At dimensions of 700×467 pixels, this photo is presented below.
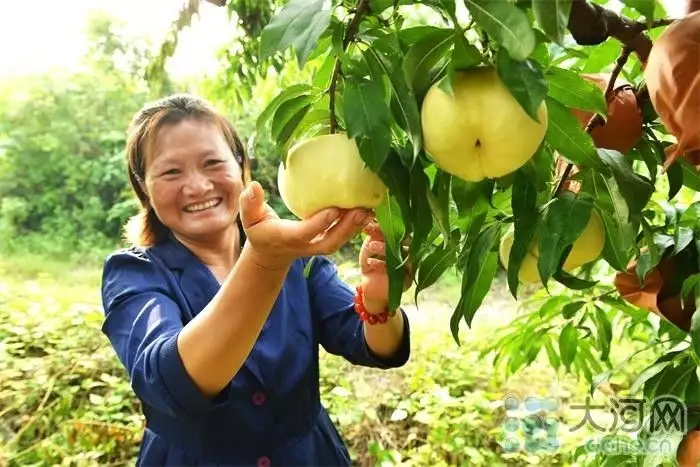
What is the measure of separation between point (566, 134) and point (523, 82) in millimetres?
89

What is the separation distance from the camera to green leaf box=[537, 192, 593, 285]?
36 cm

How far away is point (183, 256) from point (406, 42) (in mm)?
527

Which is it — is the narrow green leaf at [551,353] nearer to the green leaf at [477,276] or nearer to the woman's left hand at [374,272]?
the woman's left hand at [374,272]

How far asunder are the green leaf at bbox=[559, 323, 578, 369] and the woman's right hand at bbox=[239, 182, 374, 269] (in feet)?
1.26

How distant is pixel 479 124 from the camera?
1.01 feet

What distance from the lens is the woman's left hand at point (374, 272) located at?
591 millimetres

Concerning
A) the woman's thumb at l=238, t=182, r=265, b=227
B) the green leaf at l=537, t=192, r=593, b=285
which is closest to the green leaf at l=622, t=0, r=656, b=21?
the green leaf at l=537, t=192, r=593, b=285

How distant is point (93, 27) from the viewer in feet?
9.62

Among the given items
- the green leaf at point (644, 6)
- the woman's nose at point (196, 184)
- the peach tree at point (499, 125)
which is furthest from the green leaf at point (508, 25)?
the woman's nose at point (196, 184)

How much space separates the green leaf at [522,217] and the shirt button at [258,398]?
0.43m

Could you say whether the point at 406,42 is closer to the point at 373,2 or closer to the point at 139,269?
the point at 373,2

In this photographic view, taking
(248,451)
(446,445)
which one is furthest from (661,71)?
(446,445)

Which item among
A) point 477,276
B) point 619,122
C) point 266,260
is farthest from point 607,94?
point 266,260

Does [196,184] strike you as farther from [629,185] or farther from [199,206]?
[629,185]
